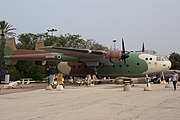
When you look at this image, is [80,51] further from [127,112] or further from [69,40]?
[69,40]

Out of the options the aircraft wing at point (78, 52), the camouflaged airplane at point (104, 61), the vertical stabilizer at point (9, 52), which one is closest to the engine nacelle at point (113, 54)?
the camouflaged airplane at point (104, 61)

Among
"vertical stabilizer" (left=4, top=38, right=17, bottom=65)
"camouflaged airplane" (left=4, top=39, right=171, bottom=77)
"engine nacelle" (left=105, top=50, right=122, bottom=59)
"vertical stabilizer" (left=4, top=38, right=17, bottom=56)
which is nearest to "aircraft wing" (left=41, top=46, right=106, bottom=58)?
"camouflaged airplane" (left=4, top=39, right=171, bottom=77)

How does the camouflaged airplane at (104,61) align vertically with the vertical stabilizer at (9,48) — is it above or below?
below

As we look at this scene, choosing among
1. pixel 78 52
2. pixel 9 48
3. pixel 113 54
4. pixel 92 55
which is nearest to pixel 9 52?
pixel 9 48

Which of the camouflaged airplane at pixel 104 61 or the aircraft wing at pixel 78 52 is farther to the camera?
the camouflaged airplane at pixel 104 61

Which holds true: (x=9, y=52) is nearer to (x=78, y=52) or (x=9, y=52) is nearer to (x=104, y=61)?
(x=78, y=52)

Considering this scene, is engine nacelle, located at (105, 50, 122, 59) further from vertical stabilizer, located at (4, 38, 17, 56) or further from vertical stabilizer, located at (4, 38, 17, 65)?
vertical stabilizer, located at (4, 38, 17, 56)

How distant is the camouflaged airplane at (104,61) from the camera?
29422 mm

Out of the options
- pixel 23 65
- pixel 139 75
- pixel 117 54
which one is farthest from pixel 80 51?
pixel 23 65

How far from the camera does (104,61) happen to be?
30.6 metres

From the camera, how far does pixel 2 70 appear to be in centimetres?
4425

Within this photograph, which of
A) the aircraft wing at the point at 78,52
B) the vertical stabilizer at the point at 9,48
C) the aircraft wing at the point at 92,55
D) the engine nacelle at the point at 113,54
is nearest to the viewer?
the aircraft wing at the point at 78,52

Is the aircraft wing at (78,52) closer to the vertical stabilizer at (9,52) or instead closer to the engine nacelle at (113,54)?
the engine nacelle at (113,54)

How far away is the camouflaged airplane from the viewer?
29.4m
